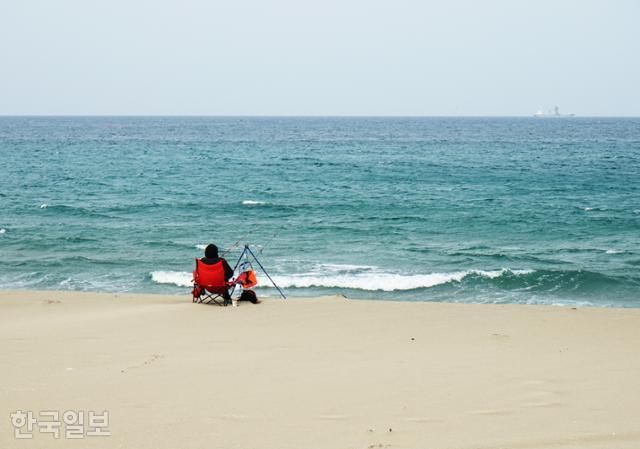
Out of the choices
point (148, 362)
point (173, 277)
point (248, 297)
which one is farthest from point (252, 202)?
point (148, 362)

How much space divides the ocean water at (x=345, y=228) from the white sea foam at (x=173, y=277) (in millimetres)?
56

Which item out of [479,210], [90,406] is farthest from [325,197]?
[90,406]

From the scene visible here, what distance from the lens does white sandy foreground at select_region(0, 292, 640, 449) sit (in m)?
5.38

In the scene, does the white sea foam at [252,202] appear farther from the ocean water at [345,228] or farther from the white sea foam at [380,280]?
the white sea foam at [380,280]

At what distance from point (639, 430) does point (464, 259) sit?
559 inches

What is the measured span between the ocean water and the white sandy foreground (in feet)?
14.2

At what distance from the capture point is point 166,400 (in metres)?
6.12

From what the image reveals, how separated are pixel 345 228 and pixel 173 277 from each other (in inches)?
344

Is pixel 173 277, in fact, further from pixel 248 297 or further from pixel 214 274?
pixel 214 274

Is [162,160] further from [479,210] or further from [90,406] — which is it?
[90,406]

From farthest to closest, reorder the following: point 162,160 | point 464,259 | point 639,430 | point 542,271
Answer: point 162,160 < point 464,259 < point 542,271 < point 639,430

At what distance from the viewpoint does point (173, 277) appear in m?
17.3

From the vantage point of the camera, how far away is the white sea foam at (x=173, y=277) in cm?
1697

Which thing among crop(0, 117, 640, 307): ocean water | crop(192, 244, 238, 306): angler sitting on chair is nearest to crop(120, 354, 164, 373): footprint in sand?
crop(192, 244, 238, 306): angler sitting on chair
